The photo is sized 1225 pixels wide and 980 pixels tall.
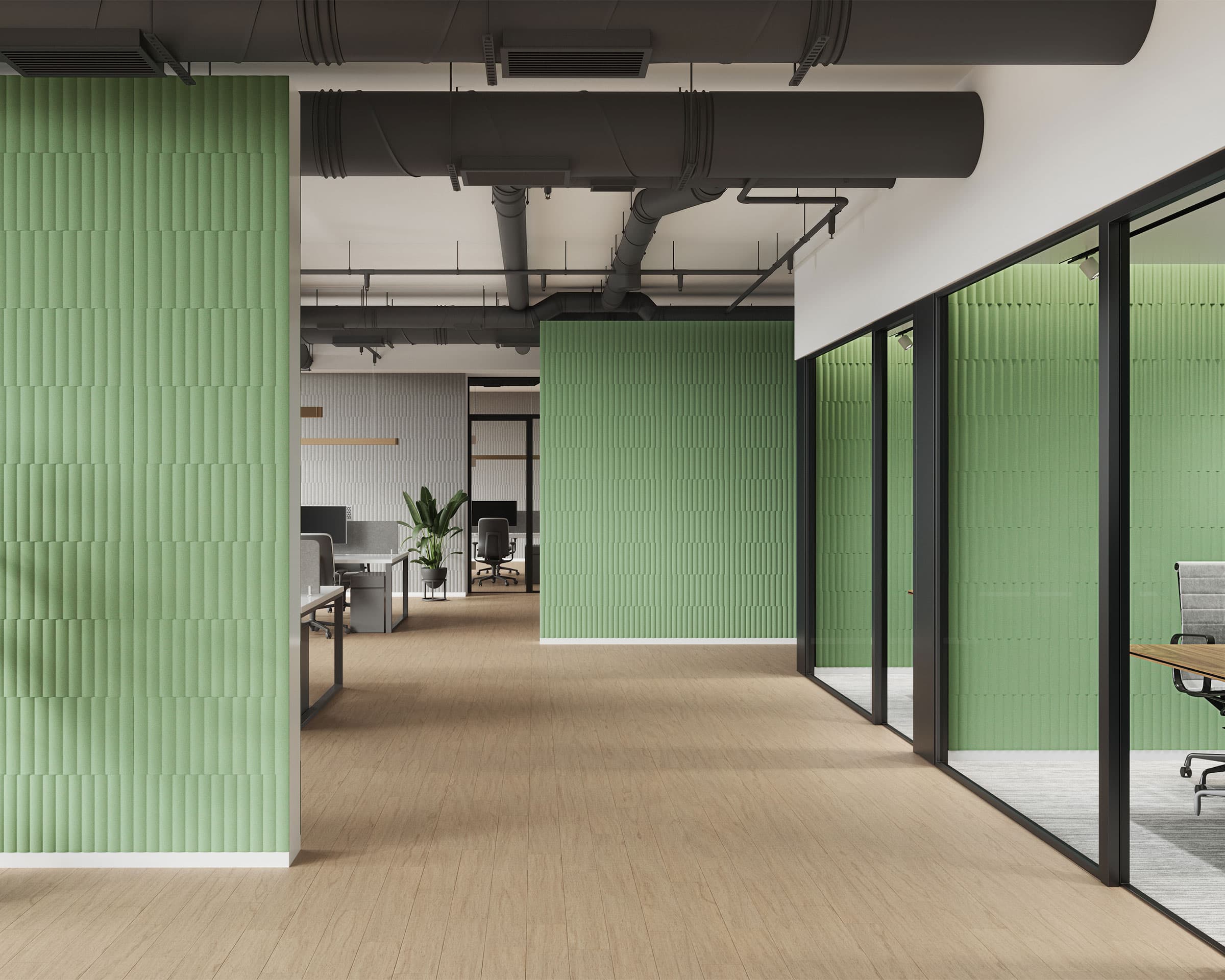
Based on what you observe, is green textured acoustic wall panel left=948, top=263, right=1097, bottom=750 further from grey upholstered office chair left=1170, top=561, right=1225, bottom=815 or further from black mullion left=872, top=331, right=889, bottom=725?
black mullion left=872, top=331, right=889, bottom=725

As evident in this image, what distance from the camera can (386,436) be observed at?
42.9 feet

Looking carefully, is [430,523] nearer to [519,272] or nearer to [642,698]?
[519,272]

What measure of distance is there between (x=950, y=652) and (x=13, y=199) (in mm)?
4575

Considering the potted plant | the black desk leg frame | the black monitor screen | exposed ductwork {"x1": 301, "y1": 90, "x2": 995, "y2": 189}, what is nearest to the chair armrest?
exposed ductwork {"x1": 301, "y1": 90, "x2": 995, "y2": 189}

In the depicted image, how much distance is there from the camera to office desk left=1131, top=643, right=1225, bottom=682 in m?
3.55

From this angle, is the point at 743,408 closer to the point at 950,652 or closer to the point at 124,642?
the point at 950,652

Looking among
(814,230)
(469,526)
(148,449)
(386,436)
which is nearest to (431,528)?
(469,526)

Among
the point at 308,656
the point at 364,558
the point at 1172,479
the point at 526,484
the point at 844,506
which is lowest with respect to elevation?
Result: the point at 308,656

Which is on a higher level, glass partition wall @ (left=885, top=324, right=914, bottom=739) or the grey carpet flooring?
glass partition wall @ (left=885, top=324, right=914, bottom=739)

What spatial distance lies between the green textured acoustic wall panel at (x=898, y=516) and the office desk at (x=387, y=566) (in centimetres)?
486

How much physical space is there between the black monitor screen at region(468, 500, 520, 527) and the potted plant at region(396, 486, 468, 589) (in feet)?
5.19

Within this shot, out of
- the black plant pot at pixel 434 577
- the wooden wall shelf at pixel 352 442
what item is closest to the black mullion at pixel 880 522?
the black plant pot at pixel 434 577

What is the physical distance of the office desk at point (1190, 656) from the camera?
3.55 m

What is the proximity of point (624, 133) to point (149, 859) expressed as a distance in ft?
11.6
